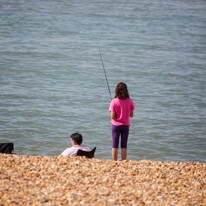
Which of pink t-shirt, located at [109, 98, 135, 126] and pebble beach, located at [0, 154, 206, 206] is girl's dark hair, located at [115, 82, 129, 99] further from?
pebble beach, located at [0, 154, 206, 206]

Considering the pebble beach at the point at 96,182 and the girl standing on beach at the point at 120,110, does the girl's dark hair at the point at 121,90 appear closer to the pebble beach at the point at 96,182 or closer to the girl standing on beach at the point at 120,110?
the girl standing on beach at the point at 120,110

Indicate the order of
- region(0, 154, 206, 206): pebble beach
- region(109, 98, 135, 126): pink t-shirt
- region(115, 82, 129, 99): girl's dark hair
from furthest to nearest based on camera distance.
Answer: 1. region(109, 98, 135, 126): pink t-shirt
2. region(115, 82, 129, 99): girl's dark hair
3. region(0, 154, 206, 206): pebble beach

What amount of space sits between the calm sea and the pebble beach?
3.19m

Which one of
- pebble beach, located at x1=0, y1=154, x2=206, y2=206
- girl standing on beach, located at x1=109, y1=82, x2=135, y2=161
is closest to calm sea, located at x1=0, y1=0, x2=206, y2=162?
girl standing on beach, located at x1=109, y1=82, x2=135, y2=161

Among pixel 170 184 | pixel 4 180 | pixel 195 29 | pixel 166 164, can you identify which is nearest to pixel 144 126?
pixel 166 164

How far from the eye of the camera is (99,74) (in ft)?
62.0

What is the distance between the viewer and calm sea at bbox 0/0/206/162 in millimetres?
11070

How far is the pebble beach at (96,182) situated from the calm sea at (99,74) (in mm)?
3188

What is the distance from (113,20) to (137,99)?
16.9 metres

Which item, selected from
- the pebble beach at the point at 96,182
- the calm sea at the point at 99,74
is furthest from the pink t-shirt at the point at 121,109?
the calm sea at the point at 99,74

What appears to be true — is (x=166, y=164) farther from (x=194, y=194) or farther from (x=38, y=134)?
(x=38, y=134)

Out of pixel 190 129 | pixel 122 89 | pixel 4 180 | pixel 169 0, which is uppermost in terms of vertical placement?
pixel 169 0

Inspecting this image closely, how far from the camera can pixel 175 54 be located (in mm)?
22672

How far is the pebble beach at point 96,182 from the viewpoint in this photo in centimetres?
515
